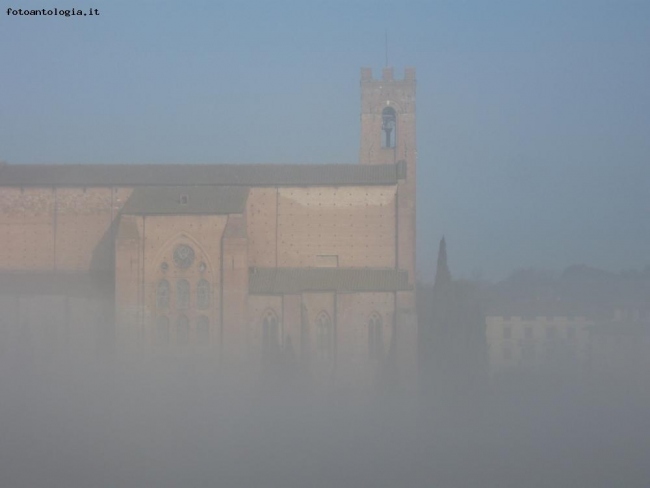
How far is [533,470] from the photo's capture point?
3061cm

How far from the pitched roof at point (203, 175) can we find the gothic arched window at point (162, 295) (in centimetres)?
411

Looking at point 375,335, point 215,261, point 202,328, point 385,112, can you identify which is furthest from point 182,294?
point 385,112

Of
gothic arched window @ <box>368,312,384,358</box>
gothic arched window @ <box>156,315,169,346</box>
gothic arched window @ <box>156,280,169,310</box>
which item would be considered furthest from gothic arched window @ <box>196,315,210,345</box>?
gothic arched window @ <box>368,312,384,358</box>

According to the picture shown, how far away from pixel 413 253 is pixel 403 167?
3.19m

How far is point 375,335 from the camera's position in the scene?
40250 millimetres

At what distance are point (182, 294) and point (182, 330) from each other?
4.12ft

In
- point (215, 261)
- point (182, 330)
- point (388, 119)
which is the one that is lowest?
point (182, 330)

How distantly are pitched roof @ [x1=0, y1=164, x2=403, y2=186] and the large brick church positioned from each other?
0.07 metres

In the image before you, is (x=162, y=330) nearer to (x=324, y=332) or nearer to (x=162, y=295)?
(x=162, y=295)

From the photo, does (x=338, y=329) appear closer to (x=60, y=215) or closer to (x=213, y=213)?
(x=213, y=213)

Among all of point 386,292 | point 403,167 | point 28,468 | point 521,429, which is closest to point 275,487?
point 28,468

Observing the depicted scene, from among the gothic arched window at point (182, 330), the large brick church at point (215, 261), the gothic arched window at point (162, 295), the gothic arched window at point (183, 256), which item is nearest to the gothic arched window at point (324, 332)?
the large brick church at point (215, 261)

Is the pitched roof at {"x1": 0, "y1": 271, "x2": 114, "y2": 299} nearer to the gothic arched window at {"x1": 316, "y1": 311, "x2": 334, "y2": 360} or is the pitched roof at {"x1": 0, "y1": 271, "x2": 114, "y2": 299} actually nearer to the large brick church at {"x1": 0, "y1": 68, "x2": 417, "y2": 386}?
the large brick church at {"x1": 0, "y1": 68, "x2": 417, "y2": 386}

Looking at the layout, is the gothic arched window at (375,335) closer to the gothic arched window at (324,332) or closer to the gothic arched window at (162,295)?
the gothic arched window at (324,332)
